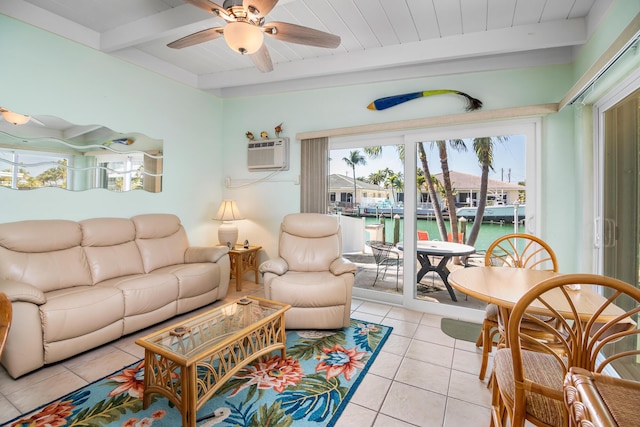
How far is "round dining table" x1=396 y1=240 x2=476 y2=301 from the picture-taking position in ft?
10.1

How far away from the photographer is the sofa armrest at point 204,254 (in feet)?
10.8

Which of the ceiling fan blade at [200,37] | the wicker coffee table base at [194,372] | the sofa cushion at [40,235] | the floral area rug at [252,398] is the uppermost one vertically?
the ceiling fan blade at [200,37]

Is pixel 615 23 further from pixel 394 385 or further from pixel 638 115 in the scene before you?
pixel 394 385

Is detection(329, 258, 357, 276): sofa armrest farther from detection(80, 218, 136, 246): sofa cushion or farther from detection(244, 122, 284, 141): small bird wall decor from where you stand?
detection(80, 218, 136, 246): sofa cushion

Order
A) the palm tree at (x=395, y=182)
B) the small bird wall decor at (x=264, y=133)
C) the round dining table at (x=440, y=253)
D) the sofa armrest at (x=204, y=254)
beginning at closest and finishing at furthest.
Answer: the round dining table at (x=440, y=253)
the sofa armrest at (x=204, y=254)
the palm tree at (x=395, y=182)
the small bird wall decor at (x=264, y=133)

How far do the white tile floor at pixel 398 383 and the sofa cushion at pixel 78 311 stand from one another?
0.81ft

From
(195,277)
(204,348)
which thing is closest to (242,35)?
(204,348)

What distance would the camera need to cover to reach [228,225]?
4023 millimetres

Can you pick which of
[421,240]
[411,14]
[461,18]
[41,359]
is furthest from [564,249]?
[41,359]

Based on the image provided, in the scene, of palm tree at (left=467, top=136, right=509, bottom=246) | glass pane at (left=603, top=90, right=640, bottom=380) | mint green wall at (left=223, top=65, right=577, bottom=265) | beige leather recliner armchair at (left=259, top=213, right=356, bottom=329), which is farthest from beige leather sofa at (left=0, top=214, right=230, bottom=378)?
glass pane at (left=603, top=90, right=640, bottom=380)

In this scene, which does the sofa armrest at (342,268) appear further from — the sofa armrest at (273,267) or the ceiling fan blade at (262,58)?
the ceiling fan blade at (262,58)

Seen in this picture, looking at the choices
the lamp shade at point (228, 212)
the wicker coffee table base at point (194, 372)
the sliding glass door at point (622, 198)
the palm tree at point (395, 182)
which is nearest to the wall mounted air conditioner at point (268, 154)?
the lamp shade at point (228, 212)

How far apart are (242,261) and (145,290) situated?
4.66ft

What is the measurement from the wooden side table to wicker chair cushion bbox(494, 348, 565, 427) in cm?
303
